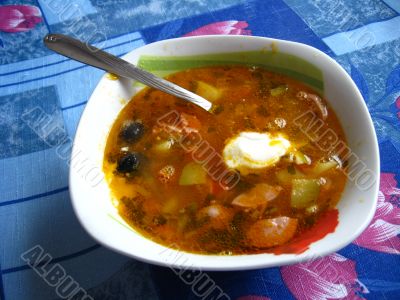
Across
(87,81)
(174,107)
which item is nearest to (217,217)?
(174,107)

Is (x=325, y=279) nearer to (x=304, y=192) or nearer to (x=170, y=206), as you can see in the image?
(x=304, y=192)

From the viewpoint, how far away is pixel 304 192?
163 centimetres

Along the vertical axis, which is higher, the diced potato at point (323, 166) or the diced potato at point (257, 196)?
the diced potato at point (323, 166)

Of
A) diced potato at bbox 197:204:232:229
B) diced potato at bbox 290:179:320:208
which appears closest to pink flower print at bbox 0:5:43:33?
diced potato at bbox 197:204:232:229

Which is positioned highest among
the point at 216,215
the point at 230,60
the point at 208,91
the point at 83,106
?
the point at 230,60

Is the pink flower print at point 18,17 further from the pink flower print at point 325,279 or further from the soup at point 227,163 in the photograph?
the pink flower print at point 325,279

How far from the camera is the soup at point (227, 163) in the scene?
1.56 meters

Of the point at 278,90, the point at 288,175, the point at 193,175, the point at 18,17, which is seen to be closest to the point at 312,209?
the point at 288,175

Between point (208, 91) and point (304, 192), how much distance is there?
2.32 ft

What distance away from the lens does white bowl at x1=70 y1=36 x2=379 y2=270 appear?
4.34 ft

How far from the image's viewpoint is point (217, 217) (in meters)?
1.59

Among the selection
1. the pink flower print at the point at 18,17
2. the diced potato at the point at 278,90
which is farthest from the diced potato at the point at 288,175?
the pink flower print at the point at 18,17

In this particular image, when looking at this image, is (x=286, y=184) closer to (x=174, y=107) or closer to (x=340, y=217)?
(x=340, y=217)

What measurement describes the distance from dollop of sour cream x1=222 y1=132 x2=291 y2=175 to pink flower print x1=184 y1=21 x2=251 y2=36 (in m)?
0.92
